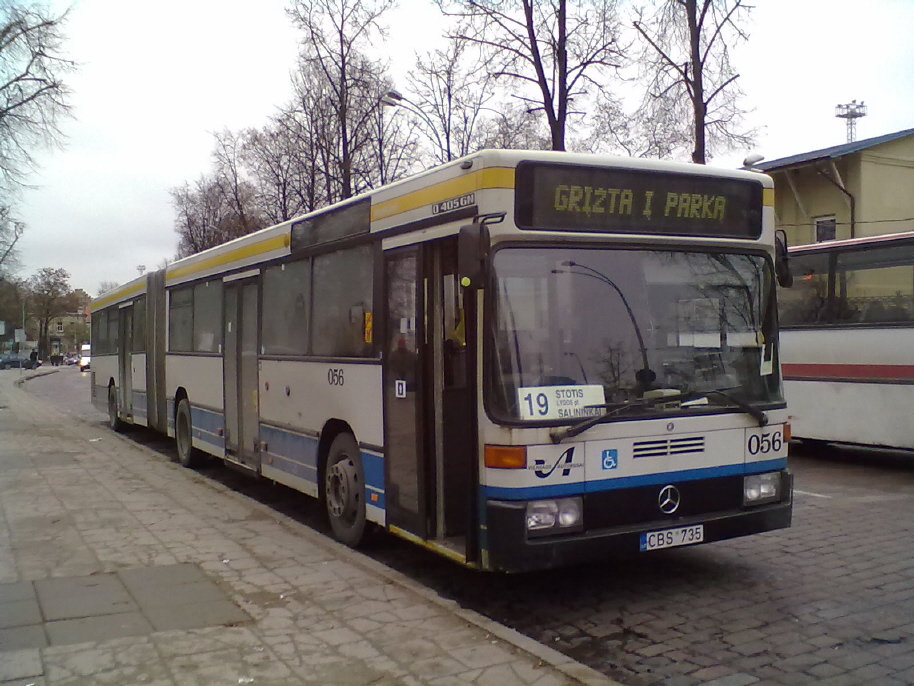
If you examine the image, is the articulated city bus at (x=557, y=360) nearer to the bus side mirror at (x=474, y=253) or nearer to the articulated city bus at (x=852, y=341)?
the bus side mirror at (x=474, y=253)

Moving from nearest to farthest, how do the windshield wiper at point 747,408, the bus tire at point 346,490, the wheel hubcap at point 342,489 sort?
the windshield wiper at point 747,408
the bus tire at point 346,490
the wheel hubcap at point 342,489

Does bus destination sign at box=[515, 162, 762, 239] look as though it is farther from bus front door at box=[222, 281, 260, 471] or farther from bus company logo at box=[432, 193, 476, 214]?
bus front door at box=[222, 281, 260, 471]

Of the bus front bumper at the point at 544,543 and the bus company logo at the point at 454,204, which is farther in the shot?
the bus company logo at the point at 454,204

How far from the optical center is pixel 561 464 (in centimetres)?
538

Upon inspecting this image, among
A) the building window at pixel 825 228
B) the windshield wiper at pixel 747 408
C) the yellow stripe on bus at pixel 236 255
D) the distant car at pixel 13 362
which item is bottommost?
the distant car at pixel 13 362

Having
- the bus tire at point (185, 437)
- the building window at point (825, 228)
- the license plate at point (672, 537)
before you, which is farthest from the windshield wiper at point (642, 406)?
the building window at point (825, 228)

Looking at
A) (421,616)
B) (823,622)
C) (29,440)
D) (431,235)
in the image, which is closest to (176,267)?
(29,440)

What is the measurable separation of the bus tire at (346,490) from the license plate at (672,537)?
2631mm

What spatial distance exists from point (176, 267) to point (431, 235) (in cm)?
863

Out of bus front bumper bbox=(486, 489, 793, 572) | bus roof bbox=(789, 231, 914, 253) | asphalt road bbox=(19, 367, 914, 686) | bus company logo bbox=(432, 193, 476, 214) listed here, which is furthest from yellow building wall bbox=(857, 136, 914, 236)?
bus front bumper bbox=(486, 489, 793, 572)

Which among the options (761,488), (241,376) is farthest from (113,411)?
(761,488)

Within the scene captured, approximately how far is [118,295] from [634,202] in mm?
14539

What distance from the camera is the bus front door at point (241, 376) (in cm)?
997

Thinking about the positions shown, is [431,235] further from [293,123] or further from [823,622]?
[293,123]
